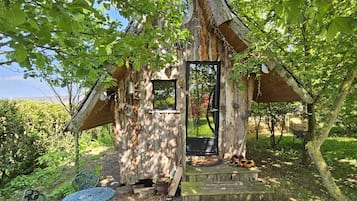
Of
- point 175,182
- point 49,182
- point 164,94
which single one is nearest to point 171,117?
point 164,94

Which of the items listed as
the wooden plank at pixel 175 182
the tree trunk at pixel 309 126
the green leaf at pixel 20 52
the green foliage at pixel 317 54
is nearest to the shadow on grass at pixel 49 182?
the wooden plank at pixel 175 182

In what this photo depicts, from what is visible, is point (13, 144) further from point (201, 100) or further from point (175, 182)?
point (201, 100)

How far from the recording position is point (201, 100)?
6.58m

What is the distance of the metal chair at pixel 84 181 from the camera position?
5.56m

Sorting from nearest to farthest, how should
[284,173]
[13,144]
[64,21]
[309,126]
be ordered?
[64,21]
[284,173]
[309,126]
[13,144]

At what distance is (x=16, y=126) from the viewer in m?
7.64

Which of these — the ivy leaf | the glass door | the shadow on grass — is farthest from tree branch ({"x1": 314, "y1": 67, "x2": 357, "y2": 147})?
the shadow on grass

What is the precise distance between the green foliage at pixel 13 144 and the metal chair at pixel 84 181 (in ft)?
9.28

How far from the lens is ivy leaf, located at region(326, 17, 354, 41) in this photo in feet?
3.93

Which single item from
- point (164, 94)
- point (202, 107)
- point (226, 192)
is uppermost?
point (164, 94)

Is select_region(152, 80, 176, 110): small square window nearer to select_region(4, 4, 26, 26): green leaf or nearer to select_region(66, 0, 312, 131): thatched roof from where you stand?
select_region(66, 0, 312, 131): thatched roof

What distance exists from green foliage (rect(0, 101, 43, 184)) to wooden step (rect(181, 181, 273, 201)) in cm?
517

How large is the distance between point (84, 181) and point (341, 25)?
554cm

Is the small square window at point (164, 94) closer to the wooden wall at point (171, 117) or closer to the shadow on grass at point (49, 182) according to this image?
the wooden wall at point (171, 117)
